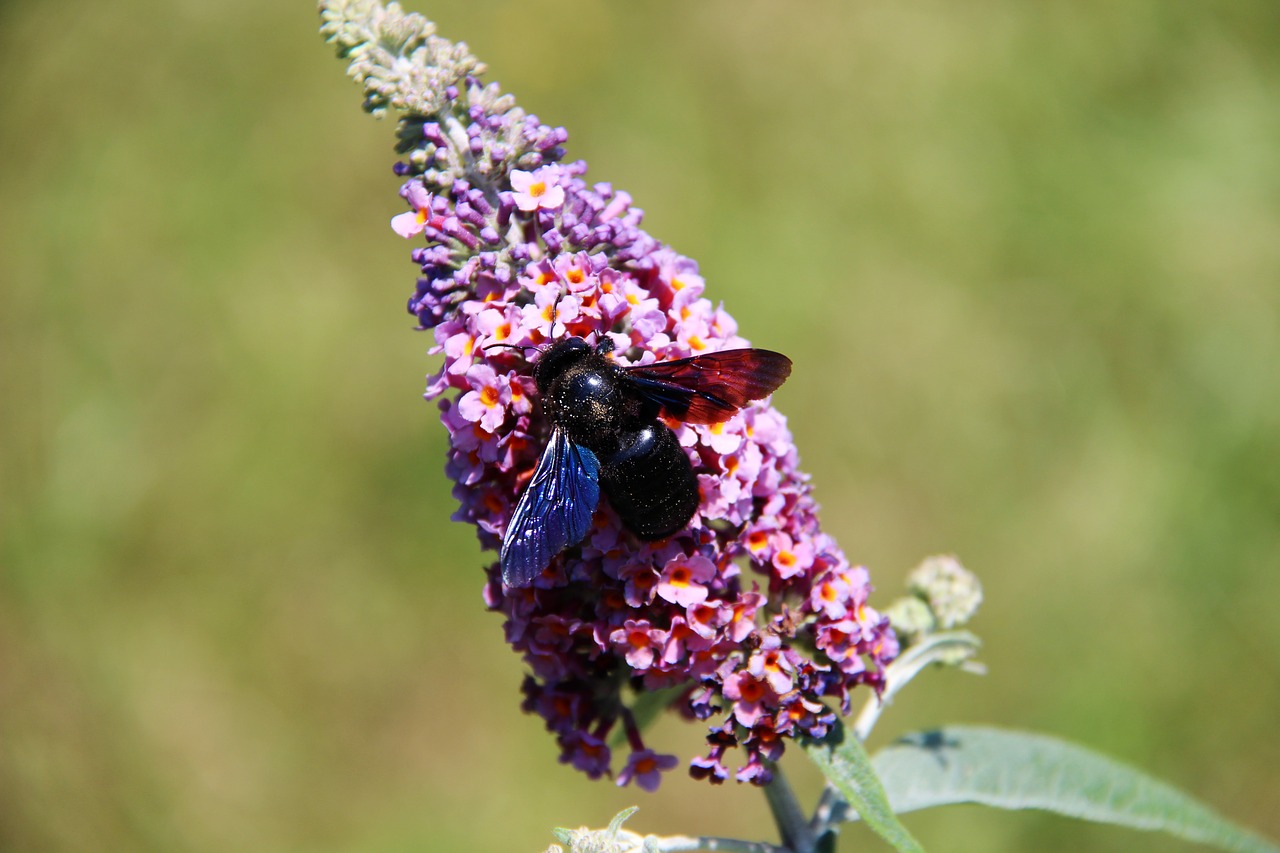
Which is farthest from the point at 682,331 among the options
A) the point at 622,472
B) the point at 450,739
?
the point at 450,739

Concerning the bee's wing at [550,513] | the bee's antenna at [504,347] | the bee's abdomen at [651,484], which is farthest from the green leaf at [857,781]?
the bee's antenna at [504,347]

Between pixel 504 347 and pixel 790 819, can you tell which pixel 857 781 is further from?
pixel 504 347

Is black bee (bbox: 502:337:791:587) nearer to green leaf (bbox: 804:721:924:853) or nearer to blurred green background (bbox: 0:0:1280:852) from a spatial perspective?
green leaf (bbox: 804:721:924:853)

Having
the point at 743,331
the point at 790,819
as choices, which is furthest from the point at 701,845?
the point at 743,331

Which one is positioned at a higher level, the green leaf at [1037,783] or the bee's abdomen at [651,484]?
the bee's abdomen at [651,484]

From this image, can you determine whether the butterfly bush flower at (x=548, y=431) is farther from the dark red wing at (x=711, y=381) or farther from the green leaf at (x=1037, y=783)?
the green leaf at (x=1037, y=783)

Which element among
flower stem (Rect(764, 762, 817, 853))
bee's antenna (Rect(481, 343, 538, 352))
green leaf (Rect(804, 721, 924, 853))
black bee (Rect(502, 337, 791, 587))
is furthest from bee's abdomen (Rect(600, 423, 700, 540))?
flower stem (Rect(764, 762, 817, 853))
